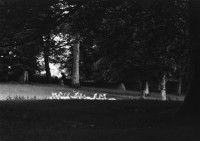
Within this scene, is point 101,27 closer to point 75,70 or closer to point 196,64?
point 196,64

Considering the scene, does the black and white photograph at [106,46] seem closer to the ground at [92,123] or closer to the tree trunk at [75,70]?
the ground at [92,123]

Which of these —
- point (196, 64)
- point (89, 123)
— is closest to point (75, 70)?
point (196, 64)

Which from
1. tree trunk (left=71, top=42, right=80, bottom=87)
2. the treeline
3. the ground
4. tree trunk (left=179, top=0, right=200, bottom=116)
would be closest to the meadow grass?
the ground

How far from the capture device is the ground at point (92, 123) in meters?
10.3

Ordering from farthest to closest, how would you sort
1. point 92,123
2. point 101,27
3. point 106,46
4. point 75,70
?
point 75,70 < point 106,46 < point 101,27 < point 92,123

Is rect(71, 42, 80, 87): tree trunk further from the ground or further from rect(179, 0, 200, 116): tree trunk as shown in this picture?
rect(179, 0, 200, 116): tree trunk

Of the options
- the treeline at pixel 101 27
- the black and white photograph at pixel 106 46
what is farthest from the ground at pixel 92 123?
the treeline at pixel 101 27

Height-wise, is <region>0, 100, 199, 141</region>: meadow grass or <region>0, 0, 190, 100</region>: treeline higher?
<region>0, 0, 190, 100</region>: treeline

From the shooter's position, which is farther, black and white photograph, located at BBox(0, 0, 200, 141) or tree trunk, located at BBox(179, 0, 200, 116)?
Result: tree trunk, located at BBox(179, 0, 200, 116)

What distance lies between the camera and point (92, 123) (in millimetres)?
12797

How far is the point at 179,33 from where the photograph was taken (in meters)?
17.0

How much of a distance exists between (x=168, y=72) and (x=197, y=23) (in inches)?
528

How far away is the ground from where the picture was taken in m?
10.3

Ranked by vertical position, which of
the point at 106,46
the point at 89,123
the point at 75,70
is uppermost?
the point at 106,46
